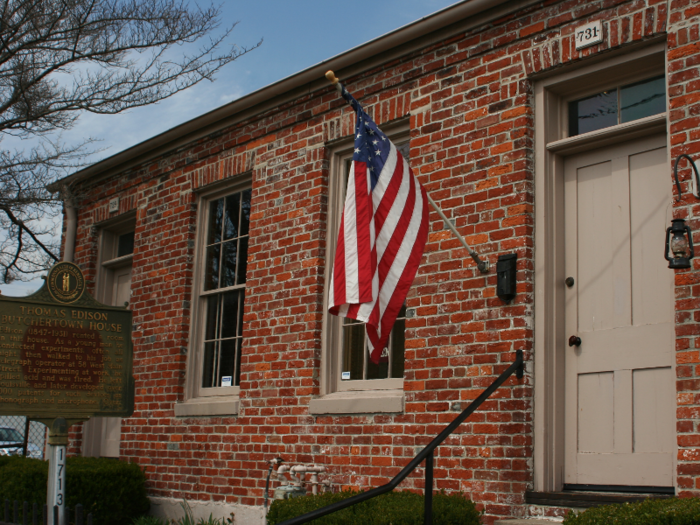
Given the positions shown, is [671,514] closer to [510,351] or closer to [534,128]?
[510,351]

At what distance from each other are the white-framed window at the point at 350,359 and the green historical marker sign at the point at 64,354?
63.4 inches

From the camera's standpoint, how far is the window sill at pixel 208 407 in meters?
7.41

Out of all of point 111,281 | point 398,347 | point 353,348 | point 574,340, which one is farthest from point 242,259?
point 574,340

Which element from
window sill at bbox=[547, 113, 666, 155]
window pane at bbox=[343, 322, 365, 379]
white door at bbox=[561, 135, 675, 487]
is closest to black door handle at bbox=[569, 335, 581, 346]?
white door at bbox=[561, 135, 675, 487]

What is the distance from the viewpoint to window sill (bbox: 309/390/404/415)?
602 cm

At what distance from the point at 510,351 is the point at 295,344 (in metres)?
2.22

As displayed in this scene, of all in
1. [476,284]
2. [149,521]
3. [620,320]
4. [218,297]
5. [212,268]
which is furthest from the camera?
[212,268]

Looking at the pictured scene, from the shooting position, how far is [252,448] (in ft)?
23.4

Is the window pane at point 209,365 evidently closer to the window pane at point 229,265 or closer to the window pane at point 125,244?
the window pane at point 229,265

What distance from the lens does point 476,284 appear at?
5.64m

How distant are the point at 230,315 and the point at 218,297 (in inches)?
12.1

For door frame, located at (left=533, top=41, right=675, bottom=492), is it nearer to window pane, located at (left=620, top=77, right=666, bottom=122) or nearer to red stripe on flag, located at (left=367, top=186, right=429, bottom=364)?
window pane, located at (left=620, top=77, right=666, bottom=122)

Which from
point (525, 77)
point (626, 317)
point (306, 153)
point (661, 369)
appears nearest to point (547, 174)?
point (525, 77)

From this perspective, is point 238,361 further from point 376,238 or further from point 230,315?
point 376,238
